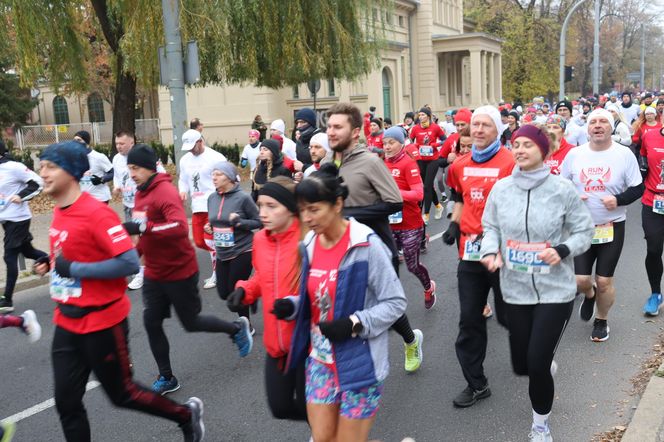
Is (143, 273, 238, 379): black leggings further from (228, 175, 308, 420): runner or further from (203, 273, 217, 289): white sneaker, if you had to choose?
(203, 273, 217, 289): white sneaker

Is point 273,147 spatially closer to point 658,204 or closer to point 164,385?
point 164,385

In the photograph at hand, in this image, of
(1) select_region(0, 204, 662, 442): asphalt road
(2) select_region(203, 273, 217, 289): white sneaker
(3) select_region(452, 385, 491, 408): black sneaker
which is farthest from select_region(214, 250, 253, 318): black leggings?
(2) select_region(203, 273, 217, 289): white sneaker

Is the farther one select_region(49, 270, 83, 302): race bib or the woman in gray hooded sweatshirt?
the woman in gray hooded sweatshirt

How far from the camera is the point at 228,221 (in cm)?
548

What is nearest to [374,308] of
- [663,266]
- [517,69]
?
[663,266]

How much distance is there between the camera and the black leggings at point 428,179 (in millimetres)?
11556

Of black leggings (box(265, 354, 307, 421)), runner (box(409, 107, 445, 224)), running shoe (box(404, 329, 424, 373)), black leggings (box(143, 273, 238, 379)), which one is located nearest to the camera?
black leggings (box(265, 354, 307, 421))

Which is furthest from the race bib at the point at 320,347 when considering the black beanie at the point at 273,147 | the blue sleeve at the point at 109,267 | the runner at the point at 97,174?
the runner at the point at 97,174

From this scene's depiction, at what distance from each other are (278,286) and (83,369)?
1.17 m

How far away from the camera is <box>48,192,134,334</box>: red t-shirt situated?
342 cm

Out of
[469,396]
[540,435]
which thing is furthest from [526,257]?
[469,396]

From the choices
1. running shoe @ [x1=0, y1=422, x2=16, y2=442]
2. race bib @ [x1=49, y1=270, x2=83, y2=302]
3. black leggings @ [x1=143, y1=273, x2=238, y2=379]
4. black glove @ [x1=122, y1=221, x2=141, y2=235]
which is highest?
black glove @ [x1=122, y1=221, x2=141, y2=235]

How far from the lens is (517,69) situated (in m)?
48.8

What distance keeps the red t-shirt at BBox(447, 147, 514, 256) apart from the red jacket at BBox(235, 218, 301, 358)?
4.85ft
